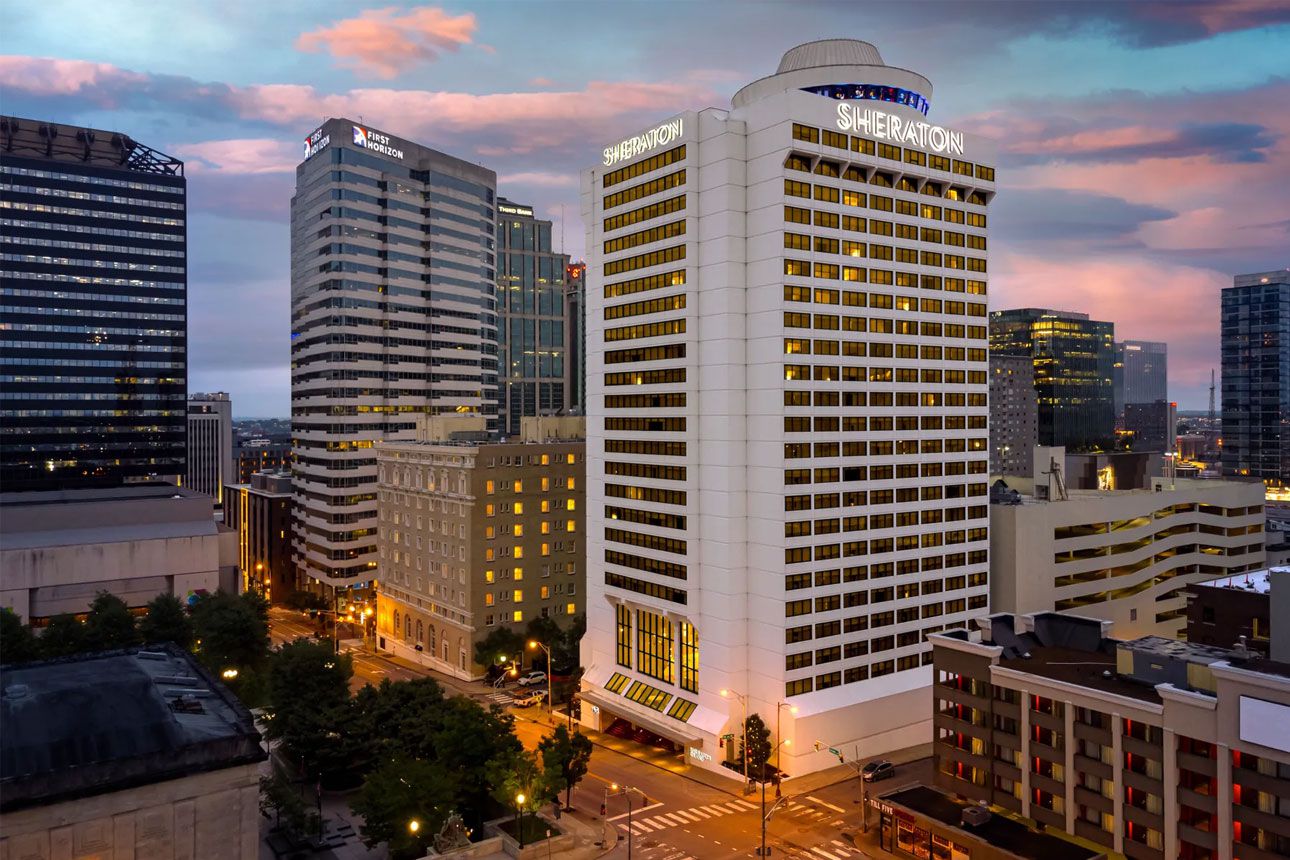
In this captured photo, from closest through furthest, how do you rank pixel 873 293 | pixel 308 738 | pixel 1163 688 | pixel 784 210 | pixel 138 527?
pixel 1163 688 → pixel 308 738 → pixel 784 210 → pixel 873 293 → pixel 138 527

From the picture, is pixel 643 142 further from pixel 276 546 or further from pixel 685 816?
Result: pixel 276 546

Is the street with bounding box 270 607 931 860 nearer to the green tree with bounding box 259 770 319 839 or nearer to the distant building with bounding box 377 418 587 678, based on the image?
the green tree with bounding box 259 770 319 839

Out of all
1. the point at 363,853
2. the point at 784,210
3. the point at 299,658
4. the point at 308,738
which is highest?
the point at 784,210

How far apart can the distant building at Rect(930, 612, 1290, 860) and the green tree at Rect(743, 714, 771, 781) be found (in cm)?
1571

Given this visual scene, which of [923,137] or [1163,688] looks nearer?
[1163,688]

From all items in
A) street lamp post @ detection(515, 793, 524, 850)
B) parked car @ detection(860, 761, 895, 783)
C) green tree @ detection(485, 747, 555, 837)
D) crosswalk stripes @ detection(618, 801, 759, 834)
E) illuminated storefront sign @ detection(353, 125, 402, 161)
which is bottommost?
crosswalk stripes @ detection(618, 801, 759, 834)

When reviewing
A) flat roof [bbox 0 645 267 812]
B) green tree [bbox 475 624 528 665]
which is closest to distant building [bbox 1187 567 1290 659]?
green tree [bbox 475 624 528 665]

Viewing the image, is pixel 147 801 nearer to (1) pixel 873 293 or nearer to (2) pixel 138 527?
(1) pixel 873 293

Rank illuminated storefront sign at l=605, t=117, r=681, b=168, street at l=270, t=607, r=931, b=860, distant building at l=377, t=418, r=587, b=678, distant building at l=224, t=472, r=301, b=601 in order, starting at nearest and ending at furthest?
1. street at l=270, t=607, r=931, b=860
2. illuminated storefront sign at l=605, t=117, r=681, b=168
3. distant building at l=377, t=418, r=587, b=678
4. distant building at l=224, t=472, r=301, b=601

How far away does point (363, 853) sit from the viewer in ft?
226

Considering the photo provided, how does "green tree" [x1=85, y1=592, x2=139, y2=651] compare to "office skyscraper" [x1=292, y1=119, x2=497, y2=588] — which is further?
"office skyscraper" [x1=292, y1=119, x2=497, y2=588]

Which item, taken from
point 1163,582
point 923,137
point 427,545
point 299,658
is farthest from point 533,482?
point 1163,582

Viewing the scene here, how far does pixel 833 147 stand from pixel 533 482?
6373 centimetres

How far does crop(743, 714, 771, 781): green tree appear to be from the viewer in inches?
3179
